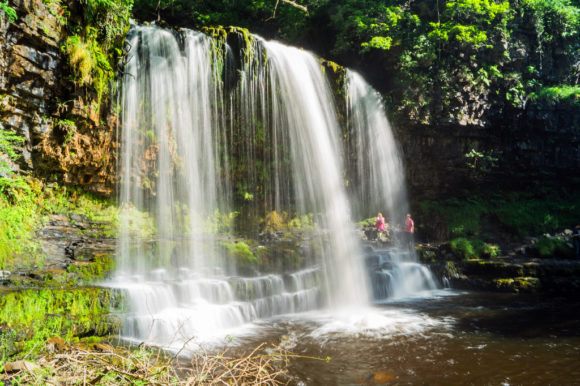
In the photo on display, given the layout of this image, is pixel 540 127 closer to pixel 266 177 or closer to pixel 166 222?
pixel 266 177

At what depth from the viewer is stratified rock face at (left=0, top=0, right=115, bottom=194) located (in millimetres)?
8969

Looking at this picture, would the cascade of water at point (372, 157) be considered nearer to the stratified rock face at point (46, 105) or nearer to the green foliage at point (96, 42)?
the green foliage at point (96, 42)

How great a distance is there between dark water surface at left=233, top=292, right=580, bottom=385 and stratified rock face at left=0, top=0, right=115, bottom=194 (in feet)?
22.8

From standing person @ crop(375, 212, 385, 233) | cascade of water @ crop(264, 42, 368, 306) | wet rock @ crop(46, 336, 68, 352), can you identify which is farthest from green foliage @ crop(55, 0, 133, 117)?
standing person @ crop(375, 212, 385, 233)

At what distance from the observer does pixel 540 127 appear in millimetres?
19812

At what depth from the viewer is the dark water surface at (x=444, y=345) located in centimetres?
603

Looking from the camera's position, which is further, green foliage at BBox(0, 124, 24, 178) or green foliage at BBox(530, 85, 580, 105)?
green foliage at BBox(530, 85, 580, 105)

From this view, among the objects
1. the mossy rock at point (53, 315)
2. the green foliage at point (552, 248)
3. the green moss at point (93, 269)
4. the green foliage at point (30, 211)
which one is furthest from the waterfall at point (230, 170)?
the green foliage at point (552, 248)

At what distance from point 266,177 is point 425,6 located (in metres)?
11.9

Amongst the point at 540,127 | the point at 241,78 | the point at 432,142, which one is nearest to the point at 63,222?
the point at 241,78

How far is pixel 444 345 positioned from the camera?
24.6 feet

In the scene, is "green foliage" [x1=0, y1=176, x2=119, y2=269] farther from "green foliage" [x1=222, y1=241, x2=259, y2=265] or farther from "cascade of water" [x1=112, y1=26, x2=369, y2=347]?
"green foliage" [x1=222, y1=241, x2=259, y2=265]

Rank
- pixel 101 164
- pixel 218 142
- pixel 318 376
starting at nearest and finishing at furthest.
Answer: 1. pixel 318 376
2. pixel 101 164
3. pixel 218 142

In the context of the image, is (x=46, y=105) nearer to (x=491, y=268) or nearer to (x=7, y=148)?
(x=7, y=148)
